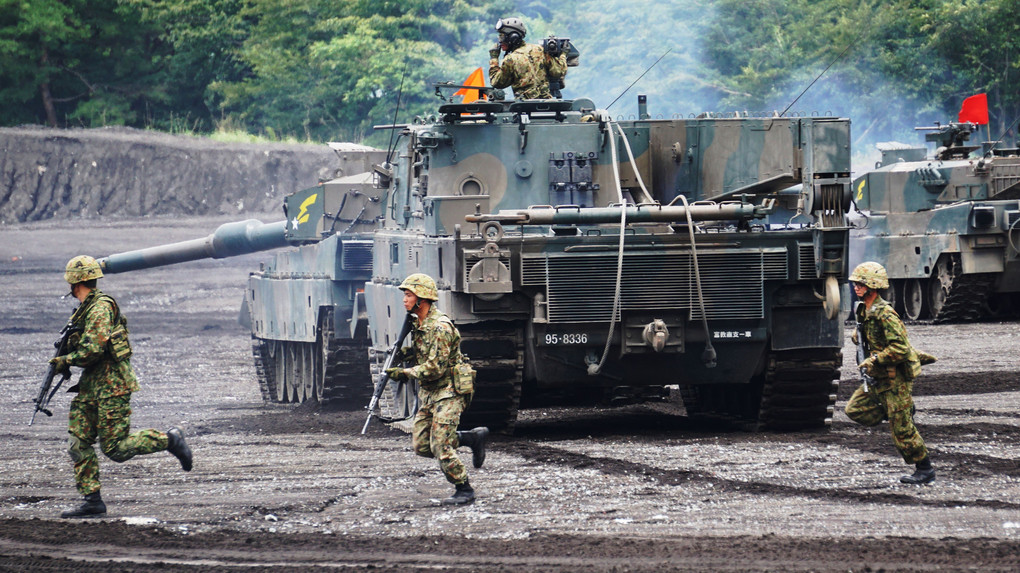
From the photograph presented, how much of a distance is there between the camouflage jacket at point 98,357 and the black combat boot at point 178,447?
19.9 inches

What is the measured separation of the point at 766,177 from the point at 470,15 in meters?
23.7

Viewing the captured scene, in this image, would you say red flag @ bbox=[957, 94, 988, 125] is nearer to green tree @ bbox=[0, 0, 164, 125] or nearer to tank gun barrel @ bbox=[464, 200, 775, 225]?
tank gun barrel @ bbox=[464, 200, 775, 225]

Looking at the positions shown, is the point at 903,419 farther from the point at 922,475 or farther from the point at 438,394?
the point at 438,394

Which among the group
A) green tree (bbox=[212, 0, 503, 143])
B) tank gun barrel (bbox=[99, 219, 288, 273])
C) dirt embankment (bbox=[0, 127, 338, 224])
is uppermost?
green tree (bbox=[212, 0, 503, 143])

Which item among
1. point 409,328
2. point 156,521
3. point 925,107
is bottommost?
point 156,521

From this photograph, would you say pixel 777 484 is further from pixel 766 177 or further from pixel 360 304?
pixel 360 304


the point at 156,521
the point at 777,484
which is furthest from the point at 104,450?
the point at 777,484

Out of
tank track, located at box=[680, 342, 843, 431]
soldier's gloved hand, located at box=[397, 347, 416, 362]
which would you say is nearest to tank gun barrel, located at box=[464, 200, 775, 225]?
tank track, located at box=[680, 342, 843, 431]

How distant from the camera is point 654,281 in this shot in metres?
12.3

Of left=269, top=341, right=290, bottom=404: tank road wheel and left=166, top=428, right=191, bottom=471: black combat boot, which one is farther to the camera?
left=269, top=341, right=290, bottom=404: tank road wheel

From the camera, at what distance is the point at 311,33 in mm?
38781

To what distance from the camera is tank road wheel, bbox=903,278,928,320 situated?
24.8 m

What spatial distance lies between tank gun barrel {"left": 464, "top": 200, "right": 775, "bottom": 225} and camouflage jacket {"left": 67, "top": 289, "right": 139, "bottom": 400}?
3.07 metres

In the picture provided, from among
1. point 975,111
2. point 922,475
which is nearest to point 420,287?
point 922,475
